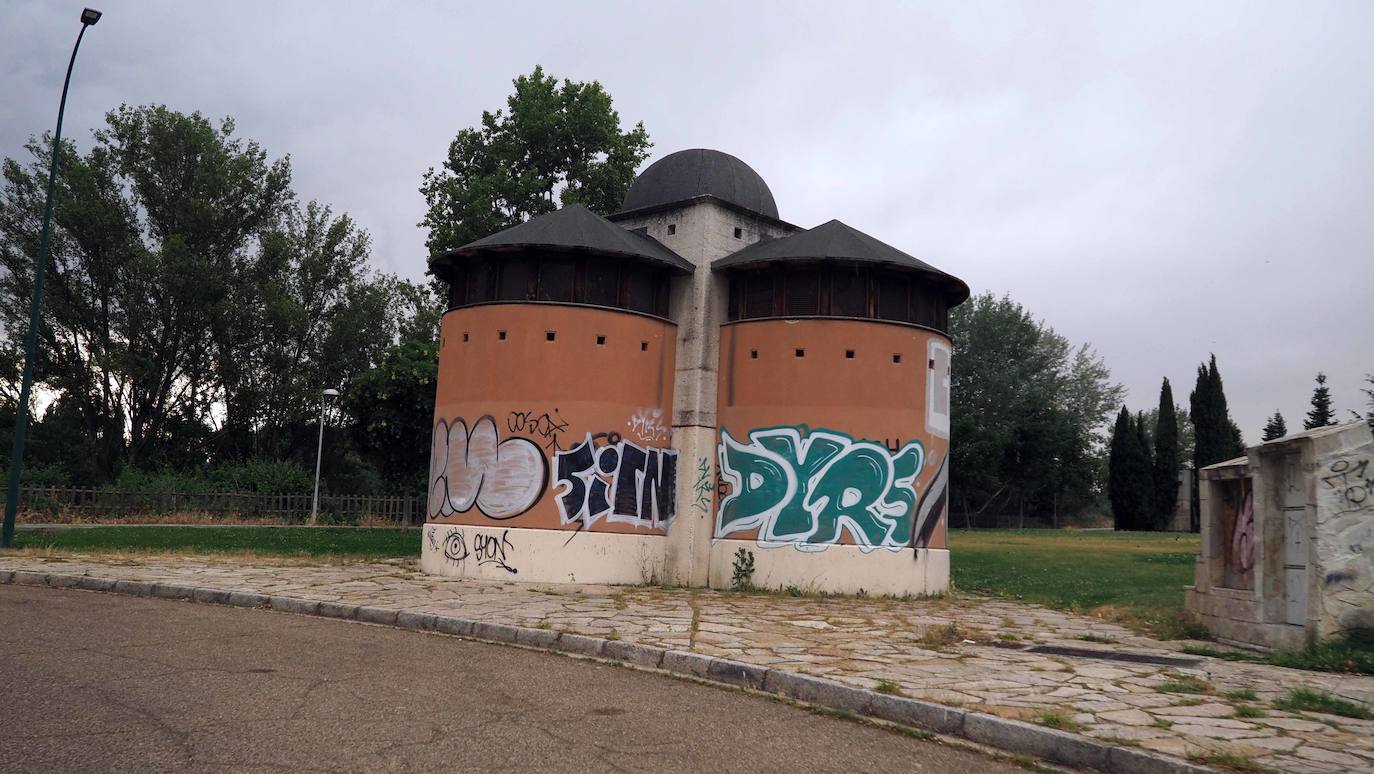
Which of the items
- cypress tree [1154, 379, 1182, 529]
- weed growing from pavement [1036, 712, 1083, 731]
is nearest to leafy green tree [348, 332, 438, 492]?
weed growing from pavement [1036, 712, 1083, 731]

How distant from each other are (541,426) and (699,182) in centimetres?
689

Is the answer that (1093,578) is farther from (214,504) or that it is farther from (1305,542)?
(214,504)

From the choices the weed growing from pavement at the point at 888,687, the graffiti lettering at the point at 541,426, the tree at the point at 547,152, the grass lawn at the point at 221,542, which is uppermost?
the tree at the point at 547,152

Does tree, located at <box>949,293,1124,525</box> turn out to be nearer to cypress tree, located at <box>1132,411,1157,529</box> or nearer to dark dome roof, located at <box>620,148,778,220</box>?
cypress tree, located at <box>1132,411,1157,529</box>

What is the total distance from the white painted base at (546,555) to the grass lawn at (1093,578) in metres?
6.77

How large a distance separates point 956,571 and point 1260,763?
Result: 18065 mm

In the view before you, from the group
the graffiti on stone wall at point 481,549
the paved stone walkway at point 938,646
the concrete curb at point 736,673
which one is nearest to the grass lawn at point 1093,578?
the paved stone walkway at point 938,646

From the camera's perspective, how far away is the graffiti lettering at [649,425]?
58.1ft

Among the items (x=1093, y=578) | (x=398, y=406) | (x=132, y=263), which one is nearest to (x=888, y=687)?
(x=1093, y=578)

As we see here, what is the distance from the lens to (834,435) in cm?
1722

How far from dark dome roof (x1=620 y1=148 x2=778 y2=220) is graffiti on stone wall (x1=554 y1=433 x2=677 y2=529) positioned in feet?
18.6

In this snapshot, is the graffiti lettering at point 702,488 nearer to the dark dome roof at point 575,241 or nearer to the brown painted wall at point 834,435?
the brown painted wall at point 834,435

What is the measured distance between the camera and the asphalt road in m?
5.37

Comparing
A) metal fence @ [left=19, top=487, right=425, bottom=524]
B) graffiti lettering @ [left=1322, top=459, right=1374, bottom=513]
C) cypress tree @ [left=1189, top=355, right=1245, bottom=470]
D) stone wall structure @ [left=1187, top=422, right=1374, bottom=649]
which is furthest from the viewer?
cypress tree @ [left=1189, top=355, right=1245, bottom=470]
